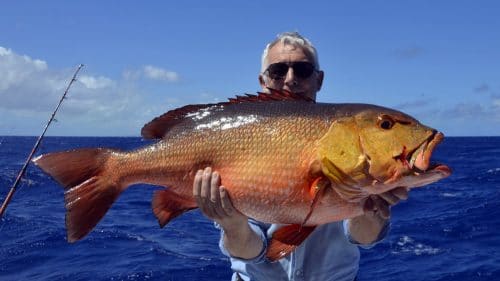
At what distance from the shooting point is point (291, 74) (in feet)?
13.6

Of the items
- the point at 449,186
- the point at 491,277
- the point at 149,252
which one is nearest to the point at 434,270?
the point at 491,277

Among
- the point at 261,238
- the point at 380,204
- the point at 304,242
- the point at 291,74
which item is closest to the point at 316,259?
the point at 304,242

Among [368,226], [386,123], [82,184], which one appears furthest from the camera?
[368,226]

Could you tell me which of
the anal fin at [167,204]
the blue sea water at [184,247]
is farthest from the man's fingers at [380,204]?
the blue sea water at [184,247]

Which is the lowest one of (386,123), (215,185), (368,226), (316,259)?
(316,259)

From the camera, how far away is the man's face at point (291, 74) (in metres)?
4.16

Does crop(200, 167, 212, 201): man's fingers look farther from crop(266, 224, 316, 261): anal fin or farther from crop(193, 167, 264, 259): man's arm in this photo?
crop(266, 224, 316, 261): anal fin

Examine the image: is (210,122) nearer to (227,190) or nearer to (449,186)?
(227,190)

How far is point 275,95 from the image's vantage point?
348cm

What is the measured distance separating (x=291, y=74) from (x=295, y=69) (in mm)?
57

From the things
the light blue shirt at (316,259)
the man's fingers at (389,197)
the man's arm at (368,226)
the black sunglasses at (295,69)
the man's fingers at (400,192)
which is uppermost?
the black sunglasses at (295,69)

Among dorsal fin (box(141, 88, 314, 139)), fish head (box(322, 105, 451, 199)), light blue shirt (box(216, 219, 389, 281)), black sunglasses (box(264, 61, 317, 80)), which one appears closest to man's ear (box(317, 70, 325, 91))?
black sunglasses (box(264, 61, 317, 80))

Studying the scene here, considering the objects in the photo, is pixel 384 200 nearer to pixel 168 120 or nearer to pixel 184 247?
pixel 168 120

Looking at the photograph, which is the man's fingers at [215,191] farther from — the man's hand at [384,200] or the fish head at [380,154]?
the man's hand at [384,200]
